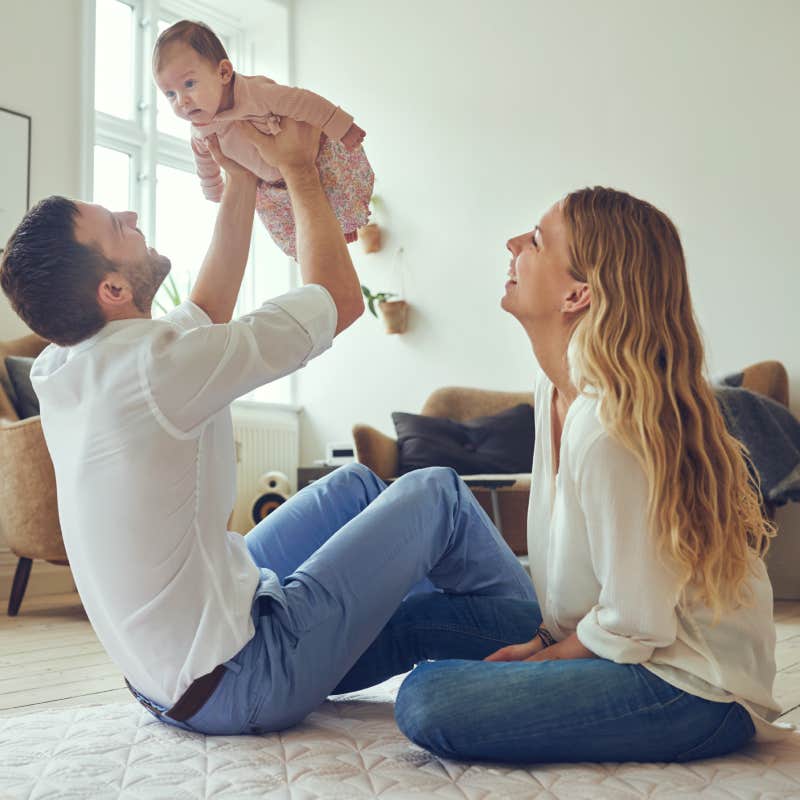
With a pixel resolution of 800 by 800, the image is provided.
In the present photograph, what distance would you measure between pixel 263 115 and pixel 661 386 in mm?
813

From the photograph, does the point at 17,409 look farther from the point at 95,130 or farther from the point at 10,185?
the point at 95,130

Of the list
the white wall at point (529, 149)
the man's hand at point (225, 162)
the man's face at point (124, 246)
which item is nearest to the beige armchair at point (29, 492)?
the man's hand at point (225, 162)

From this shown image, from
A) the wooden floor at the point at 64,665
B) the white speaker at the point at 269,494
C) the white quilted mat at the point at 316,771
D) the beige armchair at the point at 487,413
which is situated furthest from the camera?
the white speaker at the point at 269,494

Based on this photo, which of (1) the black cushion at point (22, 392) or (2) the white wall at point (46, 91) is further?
(2) the white wall at point (46, 91)

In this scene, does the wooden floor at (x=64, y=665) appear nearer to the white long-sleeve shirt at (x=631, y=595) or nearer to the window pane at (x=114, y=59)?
the white long-sleeve shirt at (x=631, y=595)

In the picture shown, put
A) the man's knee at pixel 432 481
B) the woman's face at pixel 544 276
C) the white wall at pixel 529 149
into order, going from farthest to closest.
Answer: the white wall at pixel 529 149 < the man's knee at pixel 432 481 < the woman's face at pixel 544 276

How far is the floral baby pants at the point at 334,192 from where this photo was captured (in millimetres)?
1752

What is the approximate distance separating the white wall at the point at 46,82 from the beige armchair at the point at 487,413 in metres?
1.60

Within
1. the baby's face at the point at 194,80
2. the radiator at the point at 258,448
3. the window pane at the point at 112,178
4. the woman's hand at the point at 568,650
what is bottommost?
the radiator at the point at 258,448

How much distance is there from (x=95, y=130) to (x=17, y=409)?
1.92 meters

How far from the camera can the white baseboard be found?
3.95 meters

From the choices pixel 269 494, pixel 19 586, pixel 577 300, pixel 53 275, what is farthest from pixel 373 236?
pixel 53 275

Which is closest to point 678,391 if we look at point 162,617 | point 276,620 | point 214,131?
point 276,620

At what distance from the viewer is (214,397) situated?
4.19 ft
